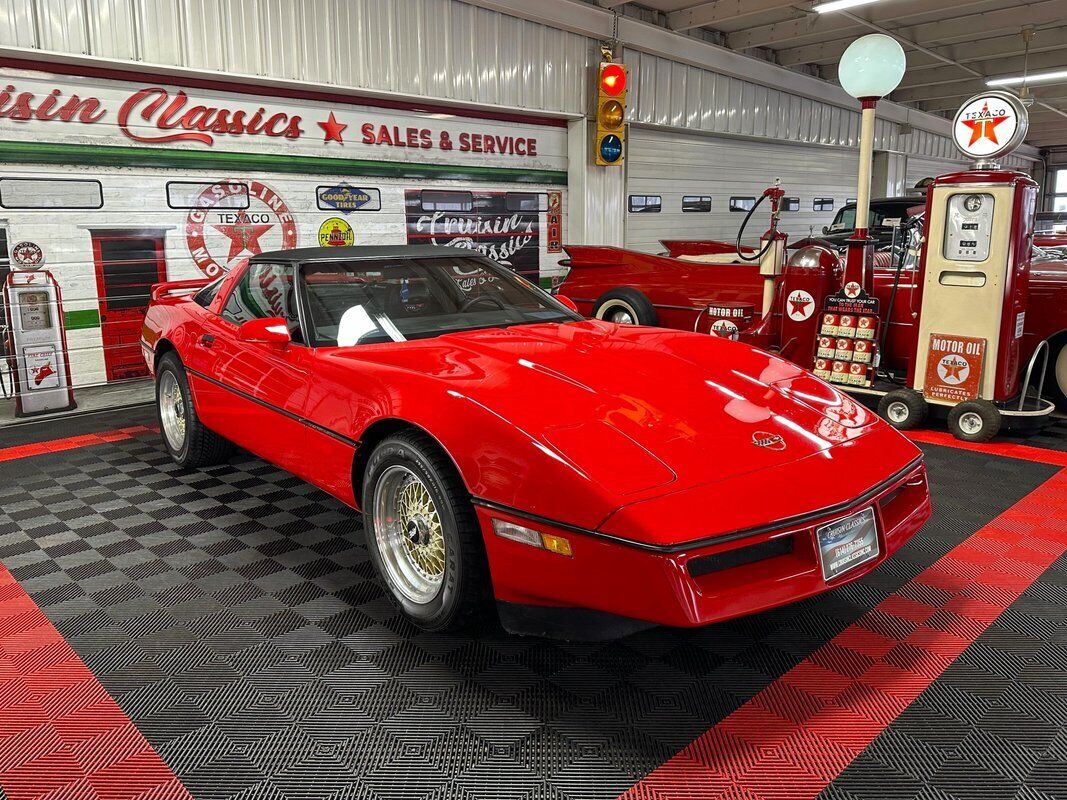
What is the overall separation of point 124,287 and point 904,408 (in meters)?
5.91

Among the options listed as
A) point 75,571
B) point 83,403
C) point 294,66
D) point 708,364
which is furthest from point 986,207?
point 83,403

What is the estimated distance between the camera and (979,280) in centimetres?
453

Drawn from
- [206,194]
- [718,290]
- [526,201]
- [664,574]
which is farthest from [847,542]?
[526,201]

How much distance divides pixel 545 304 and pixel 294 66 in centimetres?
478

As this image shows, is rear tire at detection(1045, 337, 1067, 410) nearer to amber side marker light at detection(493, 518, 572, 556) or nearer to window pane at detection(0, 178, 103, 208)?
amber side marker light at detection(493, 518, 572, 556)

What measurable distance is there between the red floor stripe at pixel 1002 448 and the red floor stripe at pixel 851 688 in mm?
1429

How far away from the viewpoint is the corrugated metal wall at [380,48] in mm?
5656

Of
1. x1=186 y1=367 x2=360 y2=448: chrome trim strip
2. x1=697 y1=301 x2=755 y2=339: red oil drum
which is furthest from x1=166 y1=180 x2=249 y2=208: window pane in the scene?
x1=697 y1=301 x2=755 y2=339: red oil drum

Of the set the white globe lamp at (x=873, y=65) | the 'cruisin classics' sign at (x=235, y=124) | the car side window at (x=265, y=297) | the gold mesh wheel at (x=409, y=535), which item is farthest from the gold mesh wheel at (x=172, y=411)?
the white globe lamp at (x=873, y=65)

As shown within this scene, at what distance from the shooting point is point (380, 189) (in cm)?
773

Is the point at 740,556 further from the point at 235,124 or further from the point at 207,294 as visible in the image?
the point at 235,124

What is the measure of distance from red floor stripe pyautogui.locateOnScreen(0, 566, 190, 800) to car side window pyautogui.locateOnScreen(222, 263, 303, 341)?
131 centimetres

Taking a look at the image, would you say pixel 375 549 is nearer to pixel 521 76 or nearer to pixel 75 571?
pixel 75 571

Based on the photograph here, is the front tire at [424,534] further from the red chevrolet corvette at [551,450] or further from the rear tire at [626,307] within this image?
the rear tire at [626,307]
